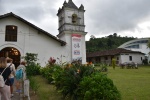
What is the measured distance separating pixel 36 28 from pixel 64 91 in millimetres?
12389

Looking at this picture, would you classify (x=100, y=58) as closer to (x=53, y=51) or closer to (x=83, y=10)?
(x=83, y=10)

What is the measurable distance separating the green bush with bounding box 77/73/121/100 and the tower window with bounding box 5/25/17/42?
13.3 meters

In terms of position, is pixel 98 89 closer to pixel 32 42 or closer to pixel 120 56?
pixel 32 42

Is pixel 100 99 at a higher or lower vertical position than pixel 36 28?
lower

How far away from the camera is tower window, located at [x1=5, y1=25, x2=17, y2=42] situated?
17094 millimetres

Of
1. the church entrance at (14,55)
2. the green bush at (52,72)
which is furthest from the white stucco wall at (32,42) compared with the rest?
the green bush at (52,72)

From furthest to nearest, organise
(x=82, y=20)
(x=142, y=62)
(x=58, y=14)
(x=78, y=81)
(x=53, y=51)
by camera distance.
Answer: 1. (x=142, y=62)
2. (x=58, y=14)
3. (x=82, y=20)
4. (x=53, y=51)
5. (x=78, y=81)

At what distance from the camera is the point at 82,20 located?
2111 centimetres

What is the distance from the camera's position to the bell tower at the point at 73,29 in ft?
64.1

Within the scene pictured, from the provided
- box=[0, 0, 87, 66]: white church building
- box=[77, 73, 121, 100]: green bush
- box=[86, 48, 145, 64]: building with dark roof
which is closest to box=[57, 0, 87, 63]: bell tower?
box=[0, 0, 87, 66]: white church building

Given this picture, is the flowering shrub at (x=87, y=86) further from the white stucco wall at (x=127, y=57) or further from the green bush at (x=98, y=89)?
the white stucco wall at (x=127, y=57)

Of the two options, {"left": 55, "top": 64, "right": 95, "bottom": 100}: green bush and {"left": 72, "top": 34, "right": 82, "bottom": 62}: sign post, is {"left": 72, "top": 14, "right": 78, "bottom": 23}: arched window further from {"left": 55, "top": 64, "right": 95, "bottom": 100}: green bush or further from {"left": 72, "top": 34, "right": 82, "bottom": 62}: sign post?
{"left": 55, "top": 64, "right": 95, "bottom": 100}: green bush

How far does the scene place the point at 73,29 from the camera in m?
20.2

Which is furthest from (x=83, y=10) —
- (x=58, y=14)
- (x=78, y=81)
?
(x=78, y=81)
